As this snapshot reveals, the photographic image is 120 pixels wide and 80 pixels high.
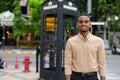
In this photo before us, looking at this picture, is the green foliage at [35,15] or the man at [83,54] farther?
the green foliage at [35,15]

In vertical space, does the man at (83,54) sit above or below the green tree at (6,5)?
below

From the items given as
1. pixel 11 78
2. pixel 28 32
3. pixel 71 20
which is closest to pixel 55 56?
pixel 71 20

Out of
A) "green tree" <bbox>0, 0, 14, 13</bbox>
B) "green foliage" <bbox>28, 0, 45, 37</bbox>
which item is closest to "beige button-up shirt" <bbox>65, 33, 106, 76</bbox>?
"green foliage" <bbox>28, 0, 45, 37</bbox>

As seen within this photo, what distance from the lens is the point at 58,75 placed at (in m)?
11.5

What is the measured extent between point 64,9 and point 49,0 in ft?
2.38

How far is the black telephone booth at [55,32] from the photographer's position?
11.5m

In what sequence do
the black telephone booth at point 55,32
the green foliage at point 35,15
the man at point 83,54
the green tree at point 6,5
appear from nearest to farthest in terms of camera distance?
the man at point 83,54 < the black telephone booth at point 55,32 < the green foliage at point 35,15 < the green tree at point 6,5

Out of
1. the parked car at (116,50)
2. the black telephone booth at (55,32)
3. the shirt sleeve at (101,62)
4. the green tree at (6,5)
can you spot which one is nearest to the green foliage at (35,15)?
the green tree at (6,5)

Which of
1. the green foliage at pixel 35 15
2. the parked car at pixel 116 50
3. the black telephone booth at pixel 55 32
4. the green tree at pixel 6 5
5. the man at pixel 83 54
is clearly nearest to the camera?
the man at pixel 83 54

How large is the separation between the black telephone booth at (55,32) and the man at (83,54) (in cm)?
644

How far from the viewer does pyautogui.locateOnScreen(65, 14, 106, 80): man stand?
4996 millimetres

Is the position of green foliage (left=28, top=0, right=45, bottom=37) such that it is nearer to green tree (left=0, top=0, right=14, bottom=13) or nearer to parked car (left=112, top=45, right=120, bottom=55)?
green tree (left=0, top=0, right=14, bottom=13)

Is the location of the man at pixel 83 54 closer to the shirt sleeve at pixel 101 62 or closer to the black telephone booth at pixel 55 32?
the shirt sleeve at pixel 101 62

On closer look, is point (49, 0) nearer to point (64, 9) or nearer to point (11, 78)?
point (64, 9)
